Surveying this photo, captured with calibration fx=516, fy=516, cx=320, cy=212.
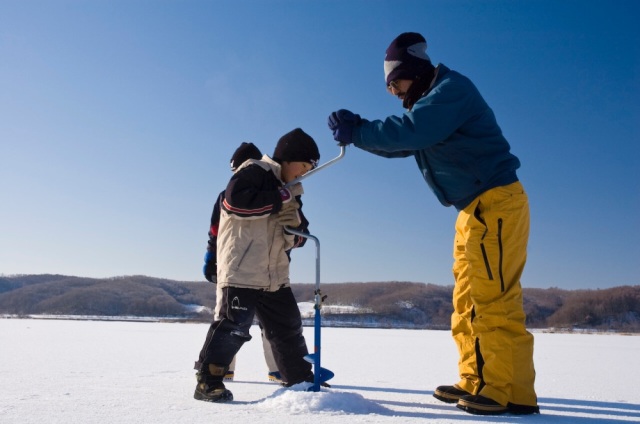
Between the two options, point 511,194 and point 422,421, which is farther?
point 511,194

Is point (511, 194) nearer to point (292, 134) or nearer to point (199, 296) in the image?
point (292, 134)

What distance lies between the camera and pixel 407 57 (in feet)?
8.32

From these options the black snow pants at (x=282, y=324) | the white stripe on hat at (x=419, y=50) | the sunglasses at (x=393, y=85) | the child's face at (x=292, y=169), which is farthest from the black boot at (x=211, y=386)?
the white stripe on hat at (x=419, y=50)

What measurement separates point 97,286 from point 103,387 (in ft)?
111

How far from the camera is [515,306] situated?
2229 mm

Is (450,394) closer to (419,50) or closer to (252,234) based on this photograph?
(252,234)

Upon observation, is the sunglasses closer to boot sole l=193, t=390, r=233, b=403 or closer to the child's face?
the child's face

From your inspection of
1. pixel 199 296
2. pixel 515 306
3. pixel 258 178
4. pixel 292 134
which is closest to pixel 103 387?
pixel 258 178

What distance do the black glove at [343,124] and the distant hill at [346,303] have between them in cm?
1391

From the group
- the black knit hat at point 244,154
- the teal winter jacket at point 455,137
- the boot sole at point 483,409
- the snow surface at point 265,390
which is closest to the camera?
the snow surface at point 265,390

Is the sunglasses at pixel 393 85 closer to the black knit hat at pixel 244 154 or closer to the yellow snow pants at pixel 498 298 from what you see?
the yellow snow pants at pixel 498 298

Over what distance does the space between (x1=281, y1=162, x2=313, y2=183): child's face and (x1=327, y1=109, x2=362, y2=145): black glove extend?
1.75 ft

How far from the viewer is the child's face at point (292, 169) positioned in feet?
9.65

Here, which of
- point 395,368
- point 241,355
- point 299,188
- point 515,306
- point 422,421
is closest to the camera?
point 422,421
